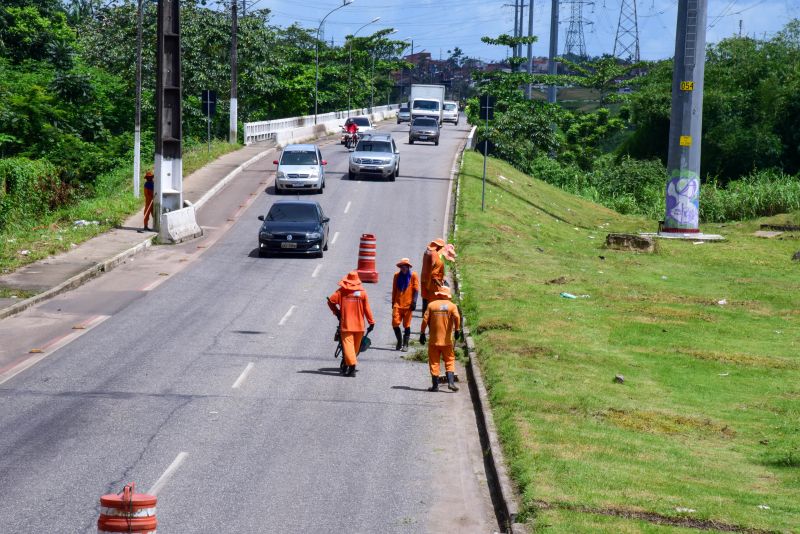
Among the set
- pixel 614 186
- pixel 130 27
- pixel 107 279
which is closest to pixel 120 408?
pixel 107 279

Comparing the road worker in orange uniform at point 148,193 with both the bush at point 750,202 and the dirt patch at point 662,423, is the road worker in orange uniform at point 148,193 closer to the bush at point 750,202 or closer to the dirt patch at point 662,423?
the dirt patch at point 662,423

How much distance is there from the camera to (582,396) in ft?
52.6

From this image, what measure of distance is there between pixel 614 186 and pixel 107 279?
4006 cm

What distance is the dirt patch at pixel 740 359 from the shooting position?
1942 cm

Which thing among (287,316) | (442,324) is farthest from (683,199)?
(442,324)

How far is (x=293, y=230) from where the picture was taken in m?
31.7

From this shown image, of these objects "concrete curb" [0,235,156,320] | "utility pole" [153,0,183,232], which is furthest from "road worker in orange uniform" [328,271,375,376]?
"utility pole" [153,0,183,232]

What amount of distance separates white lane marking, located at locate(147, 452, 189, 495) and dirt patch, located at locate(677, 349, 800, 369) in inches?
434

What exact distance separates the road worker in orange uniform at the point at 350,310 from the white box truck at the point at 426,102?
6400cm

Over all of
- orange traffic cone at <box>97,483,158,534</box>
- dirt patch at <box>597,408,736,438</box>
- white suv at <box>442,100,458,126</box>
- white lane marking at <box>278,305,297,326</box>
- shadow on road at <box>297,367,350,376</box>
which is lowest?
white lane marking at <box>278,305,297,326</box>

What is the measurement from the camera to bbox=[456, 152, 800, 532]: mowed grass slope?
11.1m

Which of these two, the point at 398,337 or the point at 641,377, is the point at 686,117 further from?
the point at 641,377

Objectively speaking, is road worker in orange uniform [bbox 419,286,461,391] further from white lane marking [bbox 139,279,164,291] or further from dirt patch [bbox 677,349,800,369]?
white lane marking [bbox 139,279,164,291]

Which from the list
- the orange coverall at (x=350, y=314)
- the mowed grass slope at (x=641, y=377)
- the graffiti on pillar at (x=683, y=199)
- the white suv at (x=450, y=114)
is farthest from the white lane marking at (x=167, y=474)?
the white suv at (x=450, y=114)
